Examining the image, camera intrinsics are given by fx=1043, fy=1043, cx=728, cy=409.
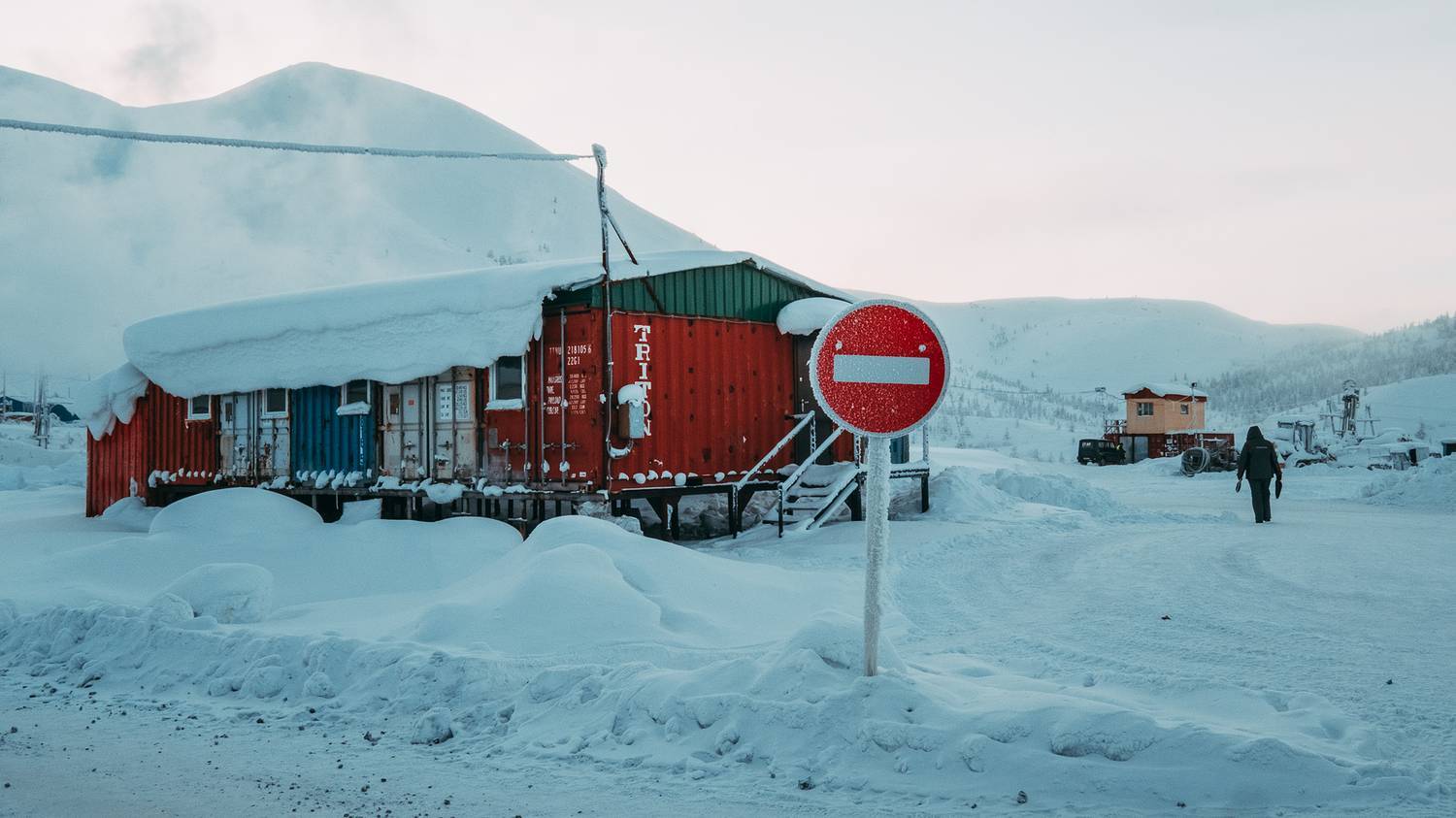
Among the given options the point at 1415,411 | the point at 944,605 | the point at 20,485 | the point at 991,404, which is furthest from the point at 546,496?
the point at 991,404

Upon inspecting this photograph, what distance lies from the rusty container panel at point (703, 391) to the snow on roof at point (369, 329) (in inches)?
41.4

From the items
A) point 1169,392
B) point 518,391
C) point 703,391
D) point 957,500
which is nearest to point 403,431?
point 518,391

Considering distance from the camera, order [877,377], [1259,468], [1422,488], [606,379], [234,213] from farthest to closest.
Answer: [234,213], [1422,488], [1259,468], [606,379], [877,377]

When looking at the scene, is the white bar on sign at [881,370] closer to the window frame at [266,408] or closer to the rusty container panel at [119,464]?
the window frame at [266,408]

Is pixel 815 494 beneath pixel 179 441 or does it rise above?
beneath

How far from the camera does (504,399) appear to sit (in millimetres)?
16219

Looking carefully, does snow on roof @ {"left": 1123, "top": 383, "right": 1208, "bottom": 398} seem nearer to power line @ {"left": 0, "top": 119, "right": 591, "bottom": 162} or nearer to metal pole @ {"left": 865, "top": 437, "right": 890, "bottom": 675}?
power line @ {"left": 0, "top": 119, "right": 591, "bottom": 162}

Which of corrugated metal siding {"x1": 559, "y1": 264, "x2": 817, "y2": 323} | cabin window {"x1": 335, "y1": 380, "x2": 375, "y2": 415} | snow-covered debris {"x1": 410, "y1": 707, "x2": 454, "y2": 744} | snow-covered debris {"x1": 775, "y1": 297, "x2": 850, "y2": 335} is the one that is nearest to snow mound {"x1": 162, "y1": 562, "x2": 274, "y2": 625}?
snow-covered debris {"x1": 410, "y1": 707, "x2": 454, "y2": 744}

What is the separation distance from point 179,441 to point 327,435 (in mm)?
4897

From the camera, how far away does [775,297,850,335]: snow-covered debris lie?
18.2m

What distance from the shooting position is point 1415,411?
59031mm

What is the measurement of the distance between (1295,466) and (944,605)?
102ft

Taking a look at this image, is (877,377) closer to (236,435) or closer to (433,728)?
(433,728)

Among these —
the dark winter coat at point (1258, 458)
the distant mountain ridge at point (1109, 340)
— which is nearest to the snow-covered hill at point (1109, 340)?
the distant mountain ridge at point (1109, 340)
